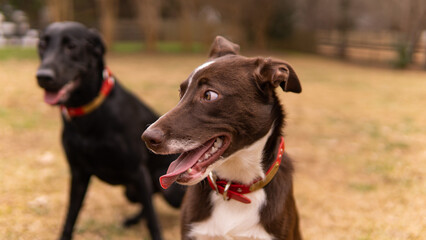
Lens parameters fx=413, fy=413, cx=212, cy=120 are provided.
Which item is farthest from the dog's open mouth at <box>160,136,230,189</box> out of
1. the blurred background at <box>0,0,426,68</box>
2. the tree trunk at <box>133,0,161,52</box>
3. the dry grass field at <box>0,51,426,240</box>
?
the tree trunk at <box>133,0,161,52</box>

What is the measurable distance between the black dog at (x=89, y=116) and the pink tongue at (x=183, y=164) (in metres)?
1.40

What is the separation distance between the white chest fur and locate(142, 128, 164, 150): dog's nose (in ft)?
2.36

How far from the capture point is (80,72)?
366cm

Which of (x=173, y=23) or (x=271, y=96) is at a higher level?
(x=271, y=96)

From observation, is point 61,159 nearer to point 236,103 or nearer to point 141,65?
point 236,103

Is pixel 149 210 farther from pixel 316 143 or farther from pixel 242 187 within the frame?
pixel 316 143

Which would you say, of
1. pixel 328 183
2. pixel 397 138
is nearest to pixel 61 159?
pixel 328 183

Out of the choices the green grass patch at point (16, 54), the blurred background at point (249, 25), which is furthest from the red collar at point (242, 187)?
the blurred background at point (249, 25)

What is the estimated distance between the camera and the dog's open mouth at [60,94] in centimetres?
358

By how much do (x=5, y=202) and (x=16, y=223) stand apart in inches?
23.9

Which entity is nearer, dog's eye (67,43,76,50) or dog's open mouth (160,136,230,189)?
dog's open mouth (160,136,230,189)

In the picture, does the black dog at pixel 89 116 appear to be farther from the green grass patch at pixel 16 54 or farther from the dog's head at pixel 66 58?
the green grass patch at pixel 16 54

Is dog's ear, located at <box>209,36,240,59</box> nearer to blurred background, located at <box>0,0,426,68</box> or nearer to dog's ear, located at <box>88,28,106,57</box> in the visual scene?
dog's ear, located at <box>88,28,106,57</box>

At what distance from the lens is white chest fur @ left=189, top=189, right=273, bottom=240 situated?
2.60m
